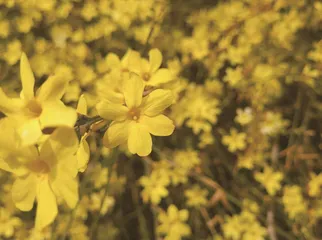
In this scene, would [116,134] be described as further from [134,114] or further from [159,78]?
[159,78]

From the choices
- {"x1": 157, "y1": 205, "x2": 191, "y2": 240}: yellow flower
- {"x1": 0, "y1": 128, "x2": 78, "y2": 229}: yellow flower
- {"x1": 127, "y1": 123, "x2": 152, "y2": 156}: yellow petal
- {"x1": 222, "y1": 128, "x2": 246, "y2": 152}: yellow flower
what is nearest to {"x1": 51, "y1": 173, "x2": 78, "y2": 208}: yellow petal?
{"x1": 0, "y1": 128, "x2": 78, "y2": 229}: yellow flower

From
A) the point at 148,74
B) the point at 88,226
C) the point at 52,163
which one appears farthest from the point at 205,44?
the point at 52,163

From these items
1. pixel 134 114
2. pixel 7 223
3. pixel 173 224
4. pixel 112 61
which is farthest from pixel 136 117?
pixel 7 223

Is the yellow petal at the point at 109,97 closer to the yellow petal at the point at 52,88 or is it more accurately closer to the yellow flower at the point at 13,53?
the yellow petal at the point at 52,88

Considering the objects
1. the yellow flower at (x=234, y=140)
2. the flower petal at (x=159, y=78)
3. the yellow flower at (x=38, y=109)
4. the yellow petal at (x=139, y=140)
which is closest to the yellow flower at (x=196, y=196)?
the yellow flower at (x=234, y=140)

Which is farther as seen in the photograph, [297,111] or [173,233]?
[297,111]

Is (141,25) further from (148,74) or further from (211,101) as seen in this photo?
(148,74)
